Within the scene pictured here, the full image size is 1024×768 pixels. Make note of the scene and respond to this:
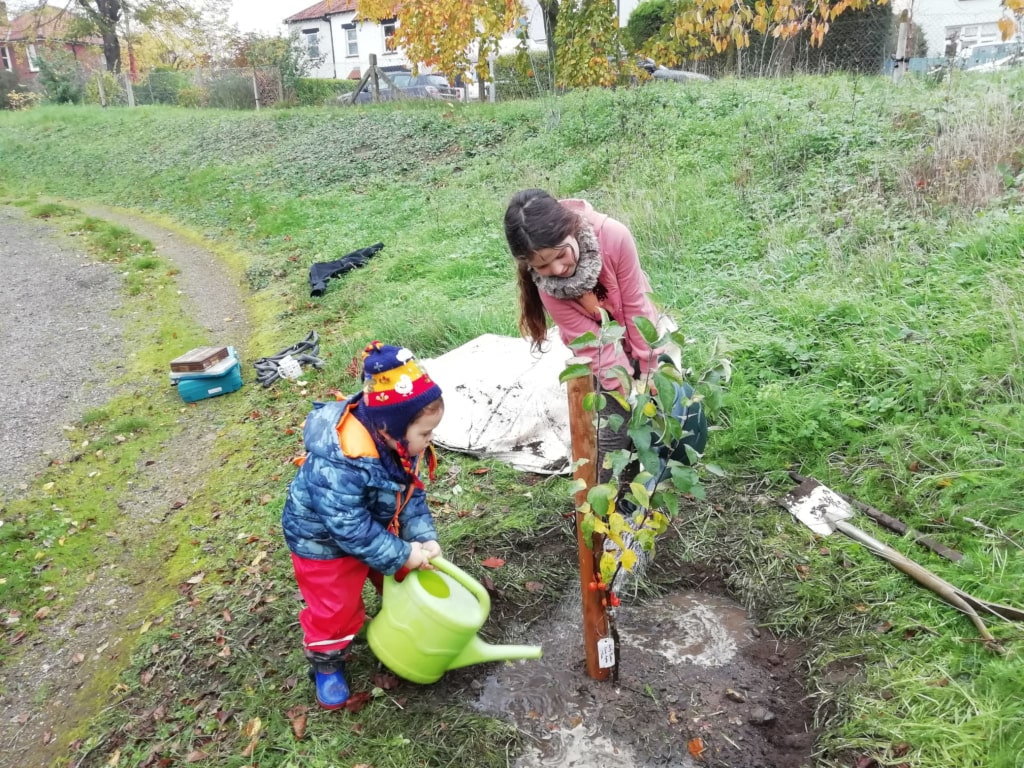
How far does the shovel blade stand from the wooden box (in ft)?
13.6

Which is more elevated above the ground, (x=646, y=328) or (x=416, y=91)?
(x=416, y=91)

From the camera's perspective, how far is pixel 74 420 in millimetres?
5258

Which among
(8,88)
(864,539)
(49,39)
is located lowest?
(864,539)

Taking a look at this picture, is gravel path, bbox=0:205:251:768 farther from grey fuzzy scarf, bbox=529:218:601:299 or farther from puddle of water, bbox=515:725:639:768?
grey fuzzy scarf, bbox=529:218:601:299

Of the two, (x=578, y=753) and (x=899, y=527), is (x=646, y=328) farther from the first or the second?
(x=899, y=527)

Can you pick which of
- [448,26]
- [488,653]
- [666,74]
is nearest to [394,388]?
[488,653]

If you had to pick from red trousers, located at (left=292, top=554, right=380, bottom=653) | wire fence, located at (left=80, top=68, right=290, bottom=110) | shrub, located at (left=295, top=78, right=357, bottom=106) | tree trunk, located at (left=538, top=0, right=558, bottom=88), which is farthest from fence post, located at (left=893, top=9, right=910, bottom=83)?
wire fence, located at (left=80, top=68, right=290, bottom=110)

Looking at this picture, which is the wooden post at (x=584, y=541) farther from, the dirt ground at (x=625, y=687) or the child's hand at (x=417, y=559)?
the child's hand at (x=417, y=559)

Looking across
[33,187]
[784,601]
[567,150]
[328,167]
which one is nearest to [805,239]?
[784,601]

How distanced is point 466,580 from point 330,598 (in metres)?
0.51

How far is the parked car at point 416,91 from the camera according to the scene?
16.5m

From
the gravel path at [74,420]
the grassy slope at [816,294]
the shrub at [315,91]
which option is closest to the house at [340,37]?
the shrub at [315,91]

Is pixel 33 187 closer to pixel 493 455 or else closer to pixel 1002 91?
Answer: pixel 493 455

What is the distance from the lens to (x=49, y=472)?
450 cm
